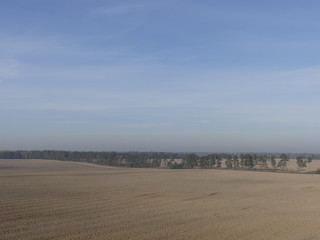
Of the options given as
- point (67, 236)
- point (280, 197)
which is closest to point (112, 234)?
point (67, 236)

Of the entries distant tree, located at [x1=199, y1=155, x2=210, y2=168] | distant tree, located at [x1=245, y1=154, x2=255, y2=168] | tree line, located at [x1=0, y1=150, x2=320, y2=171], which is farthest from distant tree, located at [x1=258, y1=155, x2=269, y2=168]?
distant tree, located at [x1=199, y1=155, x2=210, y2=168]

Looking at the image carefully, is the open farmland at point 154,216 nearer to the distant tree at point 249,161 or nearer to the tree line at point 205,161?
the distant tree at point 249,161

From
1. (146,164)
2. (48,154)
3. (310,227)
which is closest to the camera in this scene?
(310,227)

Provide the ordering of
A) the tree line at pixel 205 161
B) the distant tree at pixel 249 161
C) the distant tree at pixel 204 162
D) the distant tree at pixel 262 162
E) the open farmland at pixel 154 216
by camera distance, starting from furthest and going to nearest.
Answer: the distant tree at pixel 204 162 → the tree line at pixel 205 161 → the distant tree at pixel 262 162 → the distant tree at pixel 249 161 → the open farmland at pixel 154 216

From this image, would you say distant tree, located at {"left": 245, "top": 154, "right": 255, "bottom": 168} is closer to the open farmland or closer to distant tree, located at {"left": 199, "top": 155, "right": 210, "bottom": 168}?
distant tree, located at {"left": 199, "top": 155, "right": 210, "bottom": 168}

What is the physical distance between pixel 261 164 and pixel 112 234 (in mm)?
97061

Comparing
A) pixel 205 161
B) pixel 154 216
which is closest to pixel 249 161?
pixel 205 161

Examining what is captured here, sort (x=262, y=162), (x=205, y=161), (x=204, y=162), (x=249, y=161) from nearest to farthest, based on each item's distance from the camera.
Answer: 1. (x=249, y=161)
2. (x=262, y=162)
3. (x=205, y=161)
4. (x=204, y=162)

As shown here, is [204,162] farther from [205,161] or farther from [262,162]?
[262,162]

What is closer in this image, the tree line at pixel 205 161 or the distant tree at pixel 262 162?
the distant tree at pixel 262 162

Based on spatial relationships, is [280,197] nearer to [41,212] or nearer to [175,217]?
[175,217]

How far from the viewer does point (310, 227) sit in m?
21.0

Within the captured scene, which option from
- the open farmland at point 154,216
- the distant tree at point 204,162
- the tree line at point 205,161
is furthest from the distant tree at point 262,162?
the open farmland at point 154,216

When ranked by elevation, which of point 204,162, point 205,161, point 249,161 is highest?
point 249,161
